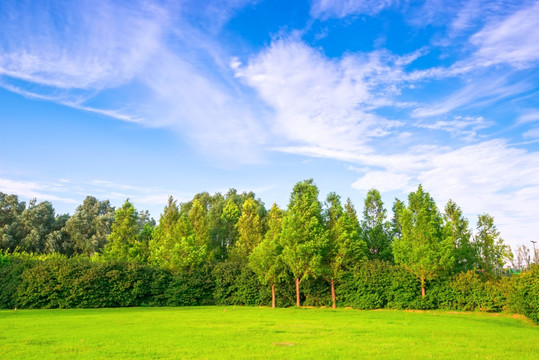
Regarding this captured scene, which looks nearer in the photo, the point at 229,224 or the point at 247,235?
the point at 247,235

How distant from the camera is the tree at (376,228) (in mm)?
38938

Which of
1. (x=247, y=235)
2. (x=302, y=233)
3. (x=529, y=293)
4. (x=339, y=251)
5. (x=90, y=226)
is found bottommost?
(x=529, y=293)

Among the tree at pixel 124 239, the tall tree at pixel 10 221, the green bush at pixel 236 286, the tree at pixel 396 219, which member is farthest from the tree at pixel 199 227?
the tall tree at pixel 10 221

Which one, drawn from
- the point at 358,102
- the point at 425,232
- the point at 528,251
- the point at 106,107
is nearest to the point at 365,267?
the point at 425,232

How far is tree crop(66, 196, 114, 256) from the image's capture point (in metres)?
53.6

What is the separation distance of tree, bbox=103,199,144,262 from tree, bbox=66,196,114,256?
40.6 feet

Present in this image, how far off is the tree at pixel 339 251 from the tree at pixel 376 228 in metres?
7.19

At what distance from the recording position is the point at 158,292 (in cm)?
3356

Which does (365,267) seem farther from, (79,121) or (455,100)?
(79,121)

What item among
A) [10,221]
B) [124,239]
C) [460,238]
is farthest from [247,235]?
[10,221]

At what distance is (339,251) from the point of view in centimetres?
3061

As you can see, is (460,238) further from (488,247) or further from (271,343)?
(271,343)

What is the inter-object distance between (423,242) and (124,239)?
1191 inches

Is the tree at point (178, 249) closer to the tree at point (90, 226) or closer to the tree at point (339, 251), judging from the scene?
the tree at point (339, 251)
